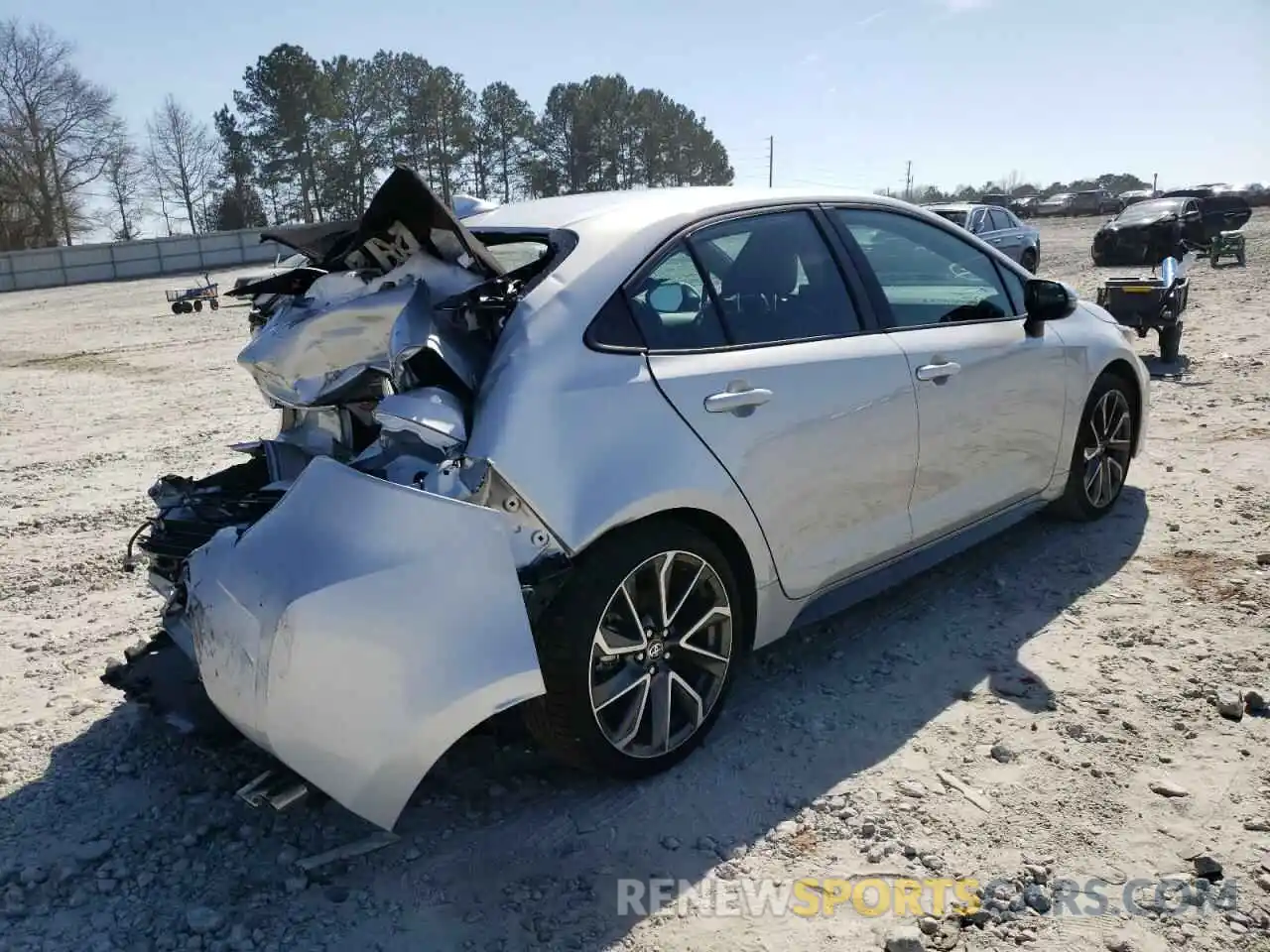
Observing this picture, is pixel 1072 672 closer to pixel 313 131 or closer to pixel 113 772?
pixel 113 772

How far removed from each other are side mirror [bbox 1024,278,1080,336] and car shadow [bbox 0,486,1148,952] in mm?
1394

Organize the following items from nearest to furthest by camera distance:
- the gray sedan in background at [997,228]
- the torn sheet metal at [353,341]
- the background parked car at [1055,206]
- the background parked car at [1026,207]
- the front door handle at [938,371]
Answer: the torn sheet metal at [353,341], the front door handle at [938,371], the gray sedan in background at [997,228], the background parked car at [1026,207], the background parked car at [1055,206]

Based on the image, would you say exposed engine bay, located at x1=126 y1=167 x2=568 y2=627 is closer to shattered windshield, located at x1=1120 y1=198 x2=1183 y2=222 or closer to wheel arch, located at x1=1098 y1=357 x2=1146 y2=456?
wheel arch, located at x1=1098 y1=357 x2=1146 y2=456

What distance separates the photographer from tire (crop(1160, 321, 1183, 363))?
936 centimetres

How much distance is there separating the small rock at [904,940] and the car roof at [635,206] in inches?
85.6

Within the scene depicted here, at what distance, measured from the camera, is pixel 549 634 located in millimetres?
2697

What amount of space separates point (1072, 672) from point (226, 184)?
2424 inches

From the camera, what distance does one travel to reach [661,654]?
300 centimetres

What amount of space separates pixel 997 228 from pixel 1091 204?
37311 millimetres

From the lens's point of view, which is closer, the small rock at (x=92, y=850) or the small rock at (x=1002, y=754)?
the small rock at (x=92, y=850)

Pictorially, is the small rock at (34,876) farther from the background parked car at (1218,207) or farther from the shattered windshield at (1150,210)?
the background parked car at (1218,207)

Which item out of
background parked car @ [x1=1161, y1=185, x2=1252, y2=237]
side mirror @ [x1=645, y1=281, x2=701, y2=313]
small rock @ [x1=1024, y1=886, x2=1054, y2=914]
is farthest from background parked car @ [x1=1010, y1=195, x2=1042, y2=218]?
→ small rock @ [x1=1024, y1=886, x2=1054, y2=914]

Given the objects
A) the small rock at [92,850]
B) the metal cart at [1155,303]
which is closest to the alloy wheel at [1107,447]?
the small rock at [92,850]

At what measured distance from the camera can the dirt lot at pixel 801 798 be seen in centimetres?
247
